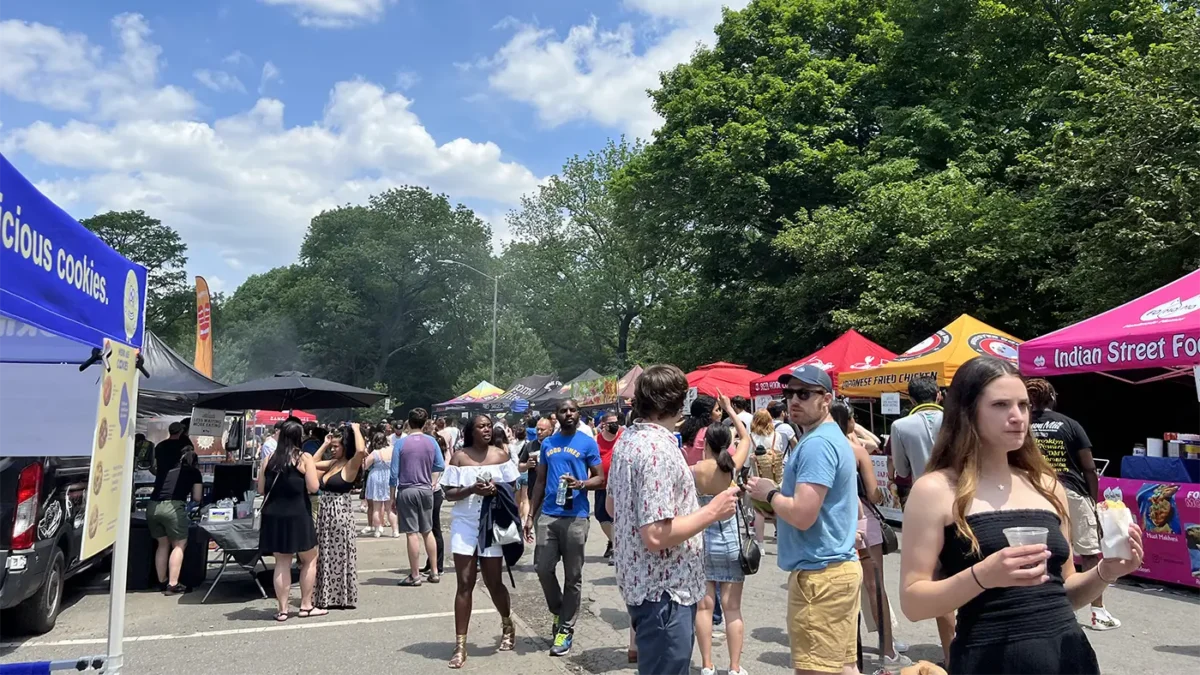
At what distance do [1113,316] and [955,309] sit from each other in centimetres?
865

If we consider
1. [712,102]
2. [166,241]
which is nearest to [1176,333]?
[712,102]

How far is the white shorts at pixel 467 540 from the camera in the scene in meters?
5.76

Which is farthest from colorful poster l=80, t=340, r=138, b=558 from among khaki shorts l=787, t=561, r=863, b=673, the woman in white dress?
khaki shorts l=787, t=561, r=863, b=673

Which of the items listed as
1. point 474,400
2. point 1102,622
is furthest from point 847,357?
point 474,400

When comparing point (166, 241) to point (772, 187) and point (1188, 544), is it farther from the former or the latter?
point (1188, 544)

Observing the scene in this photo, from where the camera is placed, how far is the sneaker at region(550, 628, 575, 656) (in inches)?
231

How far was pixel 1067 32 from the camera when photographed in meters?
19.3

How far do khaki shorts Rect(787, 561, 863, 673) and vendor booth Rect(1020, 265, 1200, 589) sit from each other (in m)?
5.97

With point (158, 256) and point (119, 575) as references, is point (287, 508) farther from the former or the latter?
point (158, 256)

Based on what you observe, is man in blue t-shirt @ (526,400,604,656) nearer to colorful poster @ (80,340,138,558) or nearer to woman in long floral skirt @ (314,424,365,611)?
woman in long floral skirt @ (314,424,365,611)

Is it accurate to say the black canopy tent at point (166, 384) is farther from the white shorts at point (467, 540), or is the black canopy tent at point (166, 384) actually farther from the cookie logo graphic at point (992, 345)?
the cookie logo graphic at point (992, 345)

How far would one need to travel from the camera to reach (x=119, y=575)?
3.91m

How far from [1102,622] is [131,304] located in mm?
7387

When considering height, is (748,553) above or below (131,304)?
below
